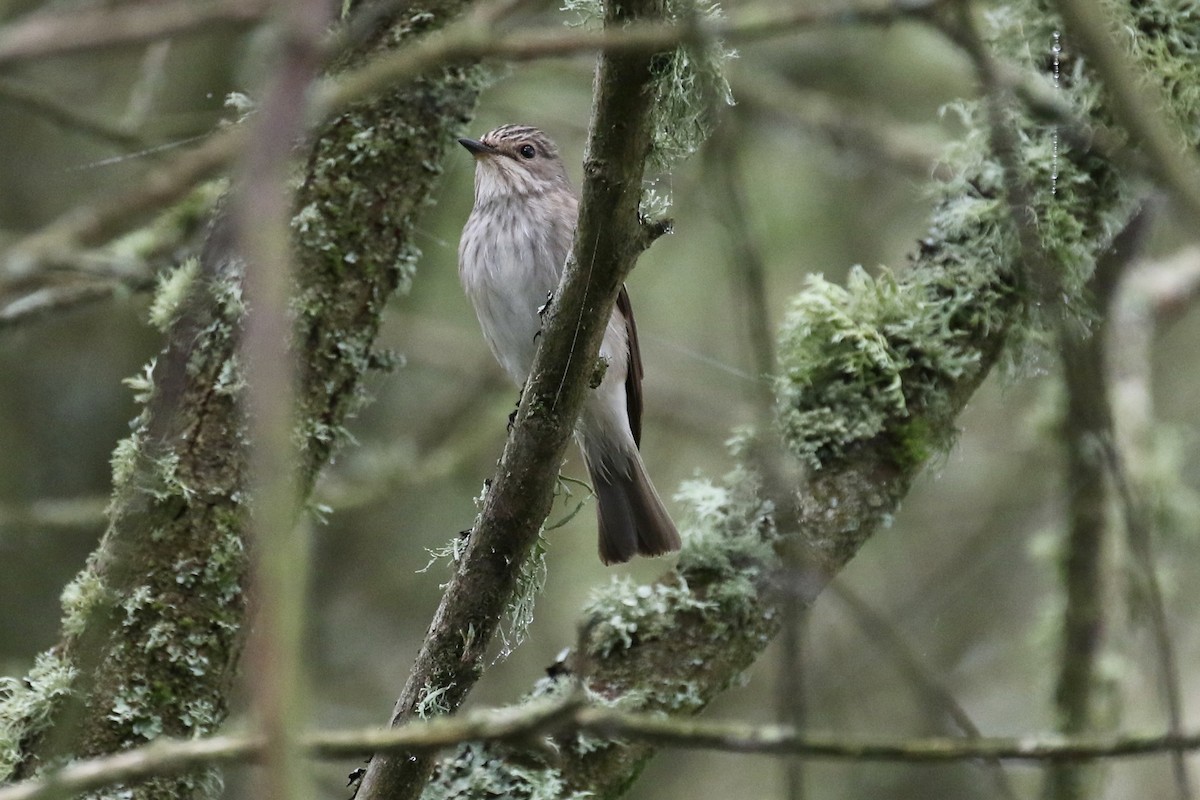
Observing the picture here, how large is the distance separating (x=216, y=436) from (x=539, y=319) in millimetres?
1529

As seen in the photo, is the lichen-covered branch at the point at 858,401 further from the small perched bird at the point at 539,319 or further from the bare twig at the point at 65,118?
the bare twig at the point at 65,118

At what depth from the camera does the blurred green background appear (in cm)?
595

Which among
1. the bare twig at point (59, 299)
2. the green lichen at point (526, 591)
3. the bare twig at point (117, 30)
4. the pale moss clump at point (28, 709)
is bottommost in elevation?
the pale moss clump at point (28, 709)

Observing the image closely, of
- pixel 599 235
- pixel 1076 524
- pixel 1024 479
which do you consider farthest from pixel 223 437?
pixel 1024 479

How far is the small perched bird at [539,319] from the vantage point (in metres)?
4.92

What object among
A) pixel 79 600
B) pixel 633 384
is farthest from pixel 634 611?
pixel 633 384

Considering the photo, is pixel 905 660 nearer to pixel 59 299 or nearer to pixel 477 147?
pixel 477 147

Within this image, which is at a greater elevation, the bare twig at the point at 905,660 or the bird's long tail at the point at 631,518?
the bird's long tail at the point at 631,518

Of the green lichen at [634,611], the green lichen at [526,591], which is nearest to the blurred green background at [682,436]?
the green lichen at [634,611]

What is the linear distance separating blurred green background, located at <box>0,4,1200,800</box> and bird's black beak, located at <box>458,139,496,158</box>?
17 cm

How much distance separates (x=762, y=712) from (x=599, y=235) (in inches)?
202

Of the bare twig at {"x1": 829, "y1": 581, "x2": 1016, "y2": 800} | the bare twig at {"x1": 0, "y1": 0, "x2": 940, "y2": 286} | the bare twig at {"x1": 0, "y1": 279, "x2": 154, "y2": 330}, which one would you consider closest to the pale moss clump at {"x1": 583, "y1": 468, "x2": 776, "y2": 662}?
the bare twig at {"x1": 829, "y1": 581, "x2": 1016, "y2": 800}

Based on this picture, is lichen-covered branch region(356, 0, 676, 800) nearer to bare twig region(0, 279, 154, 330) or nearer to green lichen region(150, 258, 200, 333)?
green lichen region(150, 258, 200, 333)

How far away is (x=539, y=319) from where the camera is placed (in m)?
4.82
